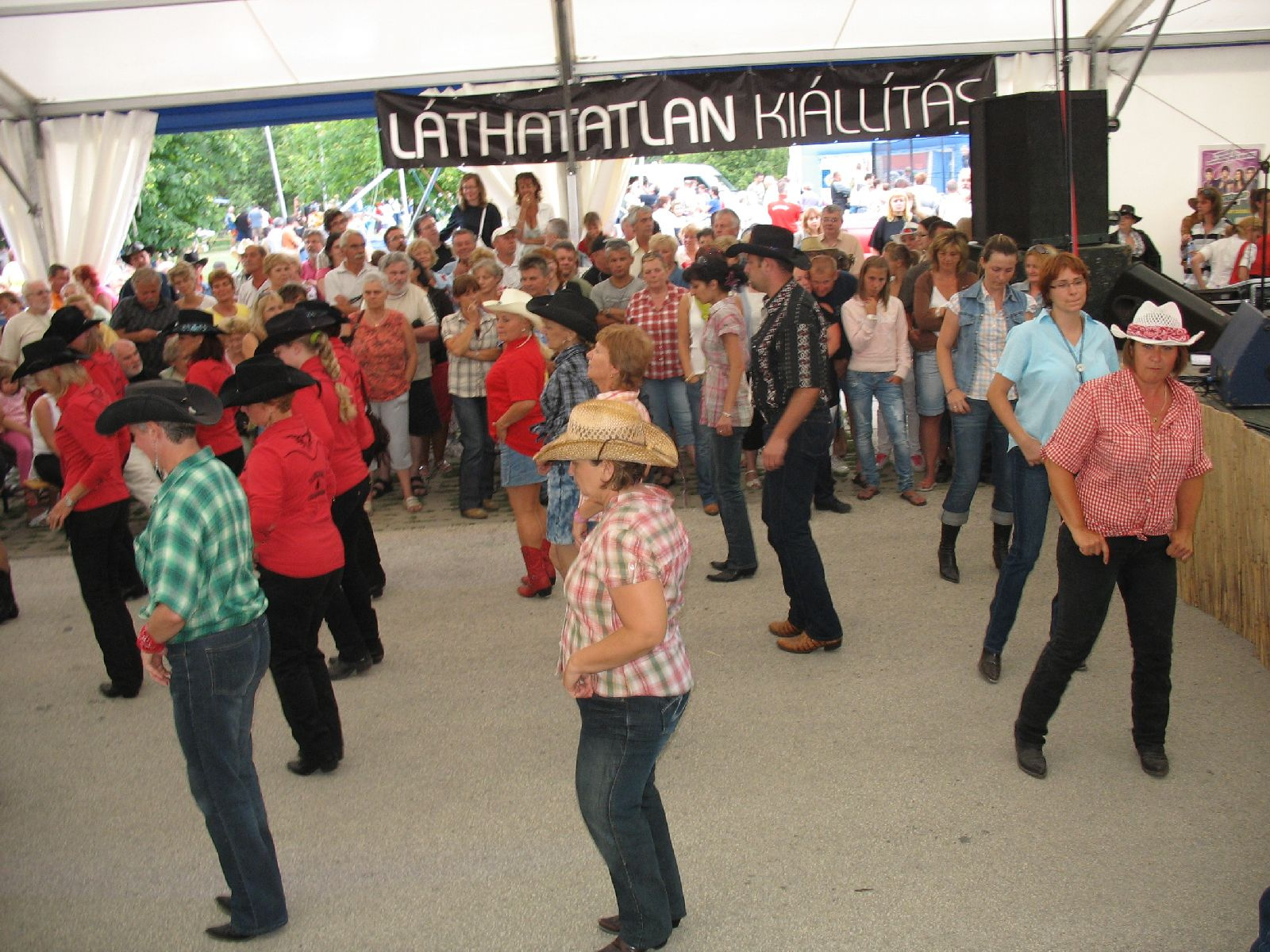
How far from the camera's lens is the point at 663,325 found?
7.64m

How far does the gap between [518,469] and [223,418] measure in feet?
5.18

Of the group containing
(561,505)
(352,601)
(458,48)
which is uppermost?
(458,48)

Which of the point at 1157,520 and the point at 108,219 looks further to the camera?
the point at 108,219

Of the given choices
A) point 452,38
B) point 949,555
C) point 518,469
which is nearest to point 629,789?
point 518,469

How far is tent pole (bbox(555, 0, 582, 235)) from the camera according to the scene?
1031 centimetres

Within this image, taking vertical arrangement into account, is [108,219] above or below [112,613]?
above

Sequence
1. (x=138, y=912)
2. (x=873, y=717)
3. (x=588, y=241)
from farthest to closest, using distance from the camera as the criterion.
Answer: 1. (x=588, y=241)
2. (x=873, y=717)
3. (x=138, y=912)

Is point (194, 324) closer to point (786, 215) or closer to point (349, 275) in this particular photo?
point (349, 275)

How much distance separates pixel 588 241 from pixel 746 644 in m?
5.93

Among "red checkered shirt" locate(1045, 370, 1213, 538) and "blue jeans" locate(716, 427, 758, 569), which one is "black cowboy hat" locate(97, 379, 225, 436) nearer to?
"red checkered shirt" locate(1045, 370, 1213, 538)

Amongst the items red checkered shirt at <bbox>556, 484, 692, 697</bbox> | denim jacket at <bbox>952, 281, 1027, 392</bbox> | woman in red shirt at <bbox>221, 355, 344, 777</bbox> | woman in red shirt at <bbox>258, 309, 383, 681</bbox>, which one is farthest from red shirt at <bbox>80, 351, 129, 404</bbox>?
denim jacket at <bbox>952, 281, 1027, 392</bbox>

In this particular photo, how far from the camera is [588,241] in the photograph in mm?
10594

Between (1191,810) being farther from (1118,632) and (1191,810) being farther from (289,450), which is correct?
(289,450)

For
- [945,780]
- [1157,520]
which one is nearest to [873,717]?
[945,780]
